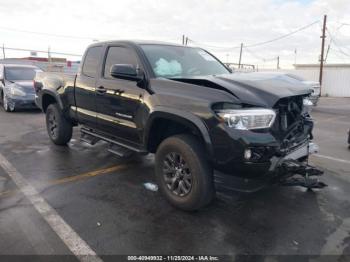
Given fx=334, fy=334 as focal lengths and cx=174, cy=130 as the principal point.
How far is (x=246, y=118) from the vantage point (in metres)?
3.20

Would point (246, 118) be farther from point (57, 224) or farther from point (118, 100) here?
point (57, 224)

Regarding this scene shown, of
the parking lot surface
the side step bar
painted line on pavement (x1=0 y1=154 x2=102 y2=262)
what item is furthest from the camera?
the side step bar

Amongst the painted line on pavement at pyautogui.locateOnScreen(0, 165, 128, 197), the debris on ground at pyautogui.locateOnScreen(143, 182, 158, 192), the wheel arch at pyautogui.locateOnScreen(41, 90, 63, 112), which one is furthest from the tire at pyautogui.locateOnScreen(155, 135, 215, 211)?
the wheel arch at pyautogui.locateOnScreen(41, 90, 63, 112)

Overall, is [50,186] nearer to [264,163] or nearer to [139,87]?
[139,87]

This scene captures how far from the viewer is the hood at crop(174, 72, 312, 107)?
332cm

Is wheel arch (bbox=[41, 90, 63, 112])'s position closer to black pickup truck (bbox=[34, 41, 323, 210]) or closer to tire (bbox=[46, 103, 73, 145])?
tire (bbox=[46, 103, 73, 145])

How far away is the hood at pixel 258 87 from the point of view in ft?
10.9

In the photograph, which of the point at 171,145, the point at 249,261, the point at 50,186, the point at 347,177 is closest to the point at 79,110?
the point at 50,186

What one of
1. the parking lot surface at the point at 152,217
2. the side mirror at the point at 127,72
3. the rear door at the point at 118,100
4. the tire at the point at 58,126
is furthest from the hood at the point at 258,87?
the tire at the point at 58,126

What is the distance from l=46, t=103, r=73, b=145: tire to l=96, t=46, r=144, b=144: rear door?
5.06 ft

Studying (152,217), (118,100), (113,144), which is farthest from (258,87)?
(113,144)

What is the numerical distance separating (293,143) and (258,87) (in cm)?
80

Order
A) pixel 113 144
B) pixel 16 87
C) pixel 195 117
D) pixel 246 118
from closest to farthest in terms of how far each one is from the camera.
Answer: pixel 246 118 → pixel 195 117 → pixel 113 144 → pixel 16 87

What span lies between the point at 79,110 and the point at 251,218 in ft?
11.3
